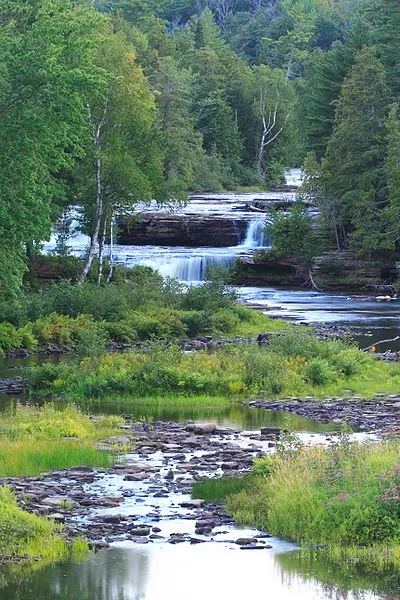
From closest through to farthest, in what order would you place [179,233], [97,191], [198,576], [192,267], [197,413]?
[198,576]
[197,413]
[97,191]
[192,267]
[179,233]

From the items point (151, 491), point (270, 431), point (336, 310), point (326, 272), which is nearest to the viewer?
point (151, 491)

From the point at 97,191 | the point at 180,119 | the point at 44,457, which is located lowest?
the point at 44,457

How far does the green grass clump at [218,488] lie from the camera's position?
21.4 m

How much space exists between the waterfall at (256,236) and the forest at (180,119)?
3.53 meters

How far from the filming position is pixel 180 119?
9725 centimetres

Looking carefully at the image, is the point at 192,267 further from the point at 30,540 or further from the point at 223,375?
the point at 30,540

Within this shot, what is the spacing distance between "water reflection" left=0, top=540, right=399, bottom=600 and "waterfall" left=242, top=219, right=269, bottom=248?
59854mm

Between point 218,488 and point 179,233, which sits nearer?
point 218,488

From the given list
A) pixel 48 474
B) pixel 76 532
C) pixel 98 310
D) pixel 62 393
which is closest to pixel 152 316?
pixel 98 310

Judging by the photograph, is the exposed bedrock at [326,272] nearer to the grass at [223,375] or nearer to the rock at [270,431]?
the grass at [223,375]

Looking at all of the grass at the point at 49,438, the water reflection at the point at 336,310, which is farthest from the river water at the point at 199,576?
the water reflection at the point at 336,310

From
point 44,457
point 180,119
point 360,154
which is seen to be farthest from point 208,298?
point 180,119

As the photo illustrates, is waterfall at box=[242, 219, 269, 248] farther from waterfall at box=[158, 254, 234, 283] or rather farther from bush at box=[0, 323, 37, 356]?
bush at box=[0, 323, 37, 356]

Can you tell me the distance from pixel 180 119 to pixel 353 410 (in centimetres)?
6844
